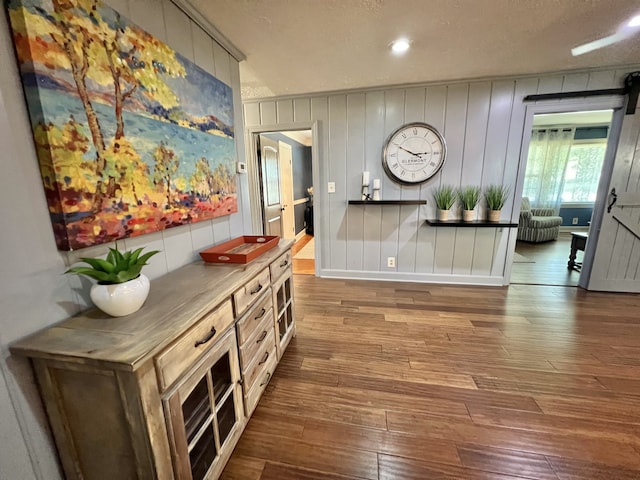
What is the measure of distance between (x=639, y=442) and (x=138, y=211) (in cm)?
259

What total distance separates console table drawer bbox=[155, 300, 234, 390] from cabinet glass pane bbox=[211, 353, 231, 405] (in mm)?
130

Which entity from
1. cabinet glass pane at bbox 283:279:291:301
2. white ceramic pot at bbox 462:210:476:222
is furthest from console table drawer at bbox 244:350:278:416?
white ceramic pot at bbox 462:210:476:222

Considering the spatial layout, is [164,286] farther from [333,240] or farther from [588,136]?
[588,136]

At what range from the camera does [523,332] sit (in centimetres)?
220

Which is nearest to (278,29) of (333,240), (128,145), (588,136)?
(128,145)

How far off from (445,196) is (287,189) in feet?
10.4

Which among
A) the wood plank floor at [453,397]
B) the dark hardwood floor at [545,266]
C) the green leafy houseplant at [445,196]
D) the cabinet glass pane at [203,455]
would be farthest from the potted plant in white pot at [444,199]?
the cabinet glass pane at [203,455]

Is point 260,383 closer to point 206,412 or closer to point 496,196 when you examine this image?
point 206,412

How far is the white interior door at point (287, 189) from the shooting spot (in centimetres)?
495

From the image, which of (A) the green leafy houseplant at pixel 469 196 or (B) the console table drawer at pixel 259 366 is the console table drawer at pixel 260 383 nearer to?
(B) the console table drawer at pixel 259 366

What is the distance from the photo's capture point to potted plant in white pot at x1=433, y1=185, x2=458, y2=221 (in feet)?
9.61

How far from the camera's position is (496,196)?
2.84 metres

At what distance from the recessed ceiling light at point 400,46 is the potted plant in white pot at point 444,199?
146cm

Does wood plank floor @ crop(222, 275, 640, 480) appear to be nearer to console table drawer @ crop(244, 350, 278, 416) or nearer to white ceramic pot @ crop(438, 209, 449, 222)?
console table drawer @ crop(244, 350, 278, 416)
